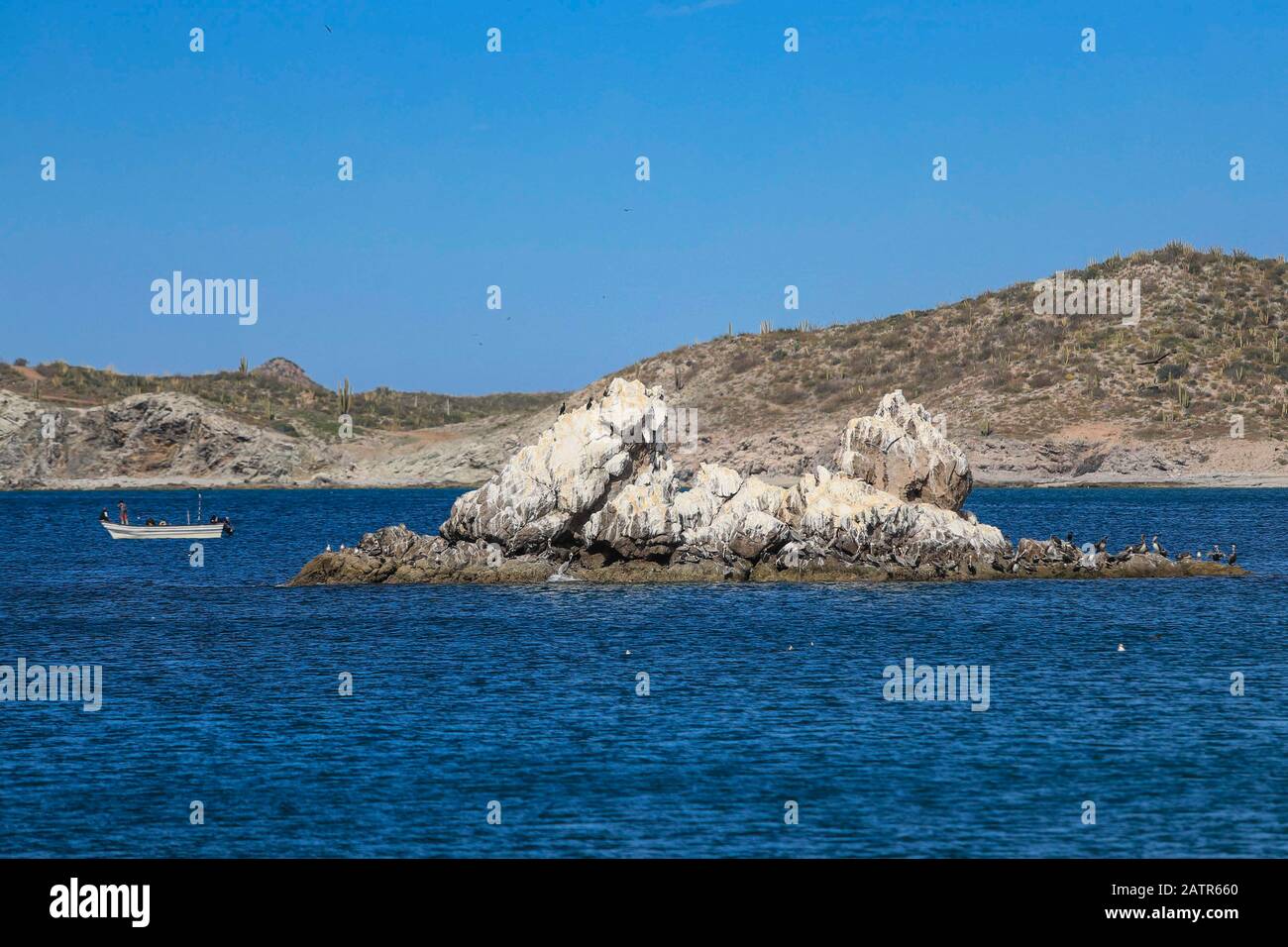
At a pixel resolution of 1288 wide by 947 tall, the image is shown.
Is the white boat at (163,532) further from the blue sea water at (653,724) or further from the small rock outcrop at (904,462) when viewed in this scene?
the small rock outcrop at (904,462)

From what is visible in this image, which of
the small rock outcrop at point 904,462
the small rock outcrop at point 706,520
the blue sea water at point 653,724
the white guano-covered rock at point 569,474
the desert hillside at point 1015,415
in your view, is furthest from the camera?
the desert hillside at point 1015,415

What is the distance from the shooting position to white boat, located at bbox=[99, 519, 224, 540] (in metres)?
99.7

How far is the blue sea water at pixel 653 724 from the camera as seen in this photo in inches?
953

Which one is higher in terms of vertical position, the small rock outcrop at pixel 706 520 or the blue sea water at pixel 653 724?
the small rock outcrop at pixel 706 520

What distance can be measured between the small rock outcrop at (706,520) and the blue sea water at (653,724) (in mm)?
2298

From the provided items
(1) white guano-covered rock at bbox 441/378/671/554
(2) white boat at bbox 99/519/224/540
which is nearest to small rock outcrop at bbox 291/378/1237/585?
(1) white guano-covered rock at bbox 441/378/671/554

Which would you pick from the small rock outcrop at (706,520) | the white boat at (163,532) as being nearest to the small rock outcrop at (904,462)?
the small rock outcrop at (706,520)

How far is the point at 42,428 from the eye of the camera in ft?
630

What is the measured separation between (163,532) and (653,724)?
7546cm

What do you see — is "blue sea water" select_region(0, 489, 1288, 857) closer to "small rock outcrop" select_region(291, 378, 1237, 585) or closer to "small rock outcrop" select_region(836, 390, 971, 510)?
"small rock outcrop" select_region(291, 378, 1237, 585)

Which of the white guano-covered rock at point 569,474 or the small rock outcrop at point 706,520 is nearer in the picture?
the white guano-covered rock at point 569,474
